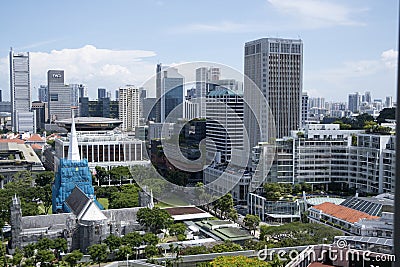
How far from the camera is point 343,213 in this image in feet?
15.0

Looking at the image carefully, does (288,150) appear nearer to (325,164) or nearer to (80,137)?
(325,164)

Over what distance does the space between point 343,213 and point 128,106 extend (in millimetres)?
10367

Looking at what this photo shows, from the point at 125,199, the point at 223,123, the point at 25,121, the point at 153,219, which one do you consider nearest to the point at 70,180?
the point at 125,199

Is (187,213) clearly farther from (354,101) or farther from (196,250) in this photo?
(354,101)

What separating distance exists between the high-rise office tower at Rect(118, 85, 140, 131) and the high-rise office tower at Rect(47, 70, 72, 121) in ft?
18.6

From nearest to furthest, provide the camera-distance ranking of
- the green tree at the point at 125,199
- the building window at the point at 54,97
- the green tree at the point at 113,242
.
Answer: the green tree at the point at 113,242 → the green tree at the point at 125,199 → the building window at the point at 54,97

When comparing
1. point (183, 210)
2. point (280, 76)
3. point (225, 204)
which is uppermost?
point (280, 76)

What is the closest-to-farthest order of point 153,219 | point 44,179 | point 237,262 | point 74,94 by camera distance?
point 237,262
point 153,219
point 44,179
point 74,94

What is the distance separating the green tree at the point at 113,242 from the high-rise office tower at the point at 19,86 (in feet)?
47.9

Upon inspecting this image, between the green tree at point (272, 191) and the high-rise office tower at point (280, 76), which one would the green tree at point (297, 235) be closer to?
the green tree at point (272, 191)

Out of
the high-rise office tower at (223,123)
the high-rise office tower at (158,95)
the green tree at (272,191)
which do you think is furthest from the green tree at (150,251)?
the high-rise office tower at (158,95)

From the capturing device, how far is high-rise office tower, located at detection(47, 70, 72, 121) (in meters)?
19.2

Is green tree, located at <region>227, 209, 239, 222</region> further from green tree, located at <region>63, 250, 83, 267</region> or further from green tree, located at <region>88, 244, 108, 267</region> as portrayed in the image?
green tree, located at <region>63, 250, 83, 267</region>

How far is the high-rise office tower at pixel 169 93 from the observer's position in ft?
21.2
